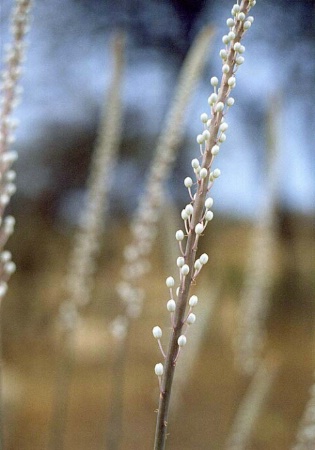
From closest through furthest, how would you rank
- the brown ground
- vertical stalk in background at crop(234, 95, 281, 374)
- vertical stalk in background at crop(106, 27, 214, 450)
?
vertical stalk in background at crop(106, 27, 214, 450)
vertical stalk in background at crop(234, 95, 281, 374)
the brown ground

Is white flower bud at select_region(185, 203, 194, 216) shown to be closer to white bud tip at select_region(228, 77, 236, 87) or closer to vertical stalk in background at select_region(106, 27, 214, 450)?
white bud tip at select_region(228, 77, 236, 87)

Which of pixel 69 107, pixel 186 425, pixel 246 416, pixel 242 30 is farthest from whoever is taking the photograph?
pixel 69 107

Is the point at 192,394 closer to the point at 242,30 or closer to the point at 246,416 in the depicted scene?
the point at 246,416

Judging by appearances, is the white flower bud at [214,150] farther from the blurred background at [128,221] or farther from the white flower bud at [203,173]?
the blurred background at [128,221]

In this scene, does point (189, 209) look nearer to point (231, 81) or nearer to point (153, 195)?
point (231, 81)

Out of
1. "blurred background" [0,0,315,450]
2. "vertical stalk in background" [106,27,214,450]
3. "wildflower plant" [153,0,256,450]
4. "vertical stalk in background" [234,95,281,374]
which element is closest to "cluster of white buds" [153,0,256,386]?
"wildflower plant" [153,0,256,450]

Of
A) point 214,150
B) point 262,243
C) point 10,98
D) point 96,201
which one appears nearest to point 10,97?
point 10,98

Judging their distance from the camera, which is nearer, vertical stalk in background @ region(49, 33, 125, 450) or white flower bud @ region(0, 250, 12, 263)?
white flower bud @ region(0, 250, 12, 263)

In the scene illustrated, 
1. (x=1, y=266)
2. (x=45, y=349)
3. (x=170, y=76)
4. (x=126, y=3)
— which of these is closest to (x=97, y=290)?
(x=45, y=349)
